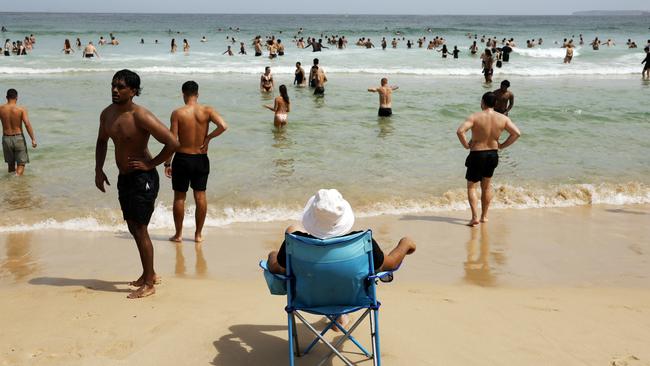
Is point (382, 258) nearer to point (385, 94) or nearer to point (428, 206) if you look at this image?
point (428, 206)

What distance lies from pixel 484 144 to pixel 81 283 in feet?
14.6

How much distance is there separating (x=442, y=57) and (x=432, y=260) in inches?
1102

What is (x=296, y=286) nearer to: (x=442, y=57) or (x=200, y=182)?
(x=200, y=182)

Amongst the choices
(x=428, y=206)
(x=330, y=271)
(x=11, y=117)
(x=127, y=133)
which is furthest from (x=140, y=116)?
(x=11, y=117)

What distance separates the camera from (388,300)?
4.48 m

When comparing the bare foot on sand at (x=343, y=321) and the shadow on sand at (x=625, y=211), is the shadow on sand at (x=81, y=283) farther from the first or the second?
the shadow on sand at (x=625, y=211)

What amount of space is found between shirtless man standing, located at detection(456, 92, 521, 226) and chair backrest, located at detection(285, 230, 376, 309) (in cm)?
392

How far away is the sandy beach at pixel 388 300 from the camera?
145 inches

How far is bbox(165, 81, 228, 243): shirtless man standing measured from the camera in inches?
234

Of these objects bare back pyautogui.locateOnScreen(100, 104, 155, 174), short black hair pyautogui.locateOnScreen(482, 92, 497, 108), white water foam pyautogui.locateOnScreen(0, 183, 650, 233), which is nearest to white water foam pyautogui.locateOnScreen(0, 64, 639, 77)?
white water foam pyautogui.locateOnScreen(0, 183, 650, 233)

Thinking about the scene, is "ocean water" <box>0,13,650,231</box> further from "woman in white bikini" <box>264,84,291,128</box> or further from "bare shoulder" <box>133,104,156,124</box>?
"bare shoulder" <box>133,104,156,124</box>

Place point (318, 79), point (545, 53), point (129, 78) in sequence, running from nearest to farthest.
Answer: point (129, 78)
point (318, 79)
point (545, 53)

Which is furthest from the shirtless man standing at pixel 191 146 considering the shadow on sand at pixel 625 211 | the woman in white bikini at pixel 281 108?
the woman in white bikini at pixel 281 108

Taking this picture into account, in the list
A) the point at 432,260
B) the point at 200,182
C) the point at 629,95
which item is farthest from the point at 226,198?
the point at 629,95
